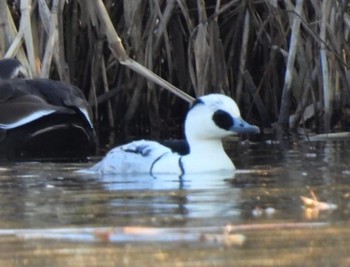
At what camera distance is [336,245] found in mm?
3988

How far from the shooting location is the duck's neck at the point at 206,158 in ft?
22.2

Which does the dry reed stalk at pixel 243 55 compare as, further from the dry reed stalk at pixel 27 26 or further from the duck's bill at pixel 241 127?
the duck's bill at pixel 241 127

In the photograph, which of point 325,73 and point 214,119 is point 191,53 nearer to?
point 325,73

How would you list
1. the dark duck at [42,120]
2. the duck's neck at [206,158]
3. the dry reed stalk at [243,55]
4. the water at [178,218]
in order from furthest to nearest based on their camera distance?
the dry reed stalk at [243,55] < the dark duck at [42,120] < the duck's neck at [206,158] < the water at [178,218]

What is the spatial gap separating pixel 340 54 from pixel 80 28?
2.12 metres

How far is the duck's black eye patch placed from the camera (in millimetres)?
6945

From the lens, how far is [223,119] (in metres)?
6.96

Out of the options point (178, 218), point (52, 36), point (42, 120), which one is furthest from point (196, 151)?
point (178, 218)

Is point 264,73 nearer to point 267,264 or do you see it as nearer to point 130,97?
point 130,97

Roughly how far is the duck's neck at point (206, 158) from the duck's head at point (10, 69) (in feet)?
6.71

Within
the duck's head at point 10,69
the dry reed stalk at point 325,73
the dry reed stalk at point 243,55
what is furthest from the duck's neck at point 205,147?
the dry reed stalk at point 243,55

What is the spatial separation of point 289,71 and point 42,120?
1.75m

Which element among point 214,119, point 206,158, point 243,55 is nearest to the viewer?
point 206,158

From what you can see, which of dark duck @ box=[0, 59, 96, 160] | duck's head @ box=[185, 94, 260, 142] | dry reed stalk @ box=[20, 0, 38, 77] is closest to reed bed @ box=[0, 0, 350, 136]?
dry reed stalk @ box=[20, 0, 38, 77]
